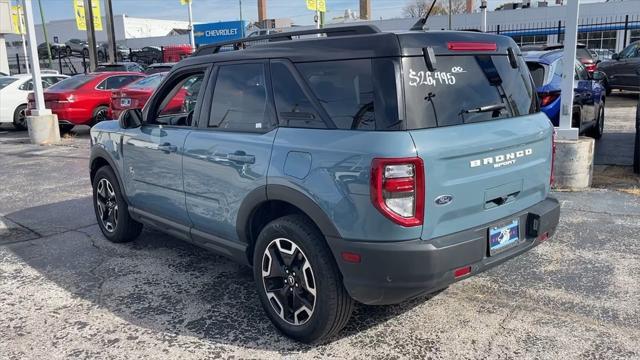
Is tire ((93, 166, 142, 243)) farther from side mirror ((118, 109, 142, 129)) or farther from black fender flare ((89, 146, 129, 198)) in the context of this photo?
side mirror ((118, 109, 142, 129))

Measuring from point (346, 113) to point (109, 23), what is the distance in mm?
23116

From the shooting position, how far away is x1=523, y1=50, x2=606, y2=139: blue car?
745 cm

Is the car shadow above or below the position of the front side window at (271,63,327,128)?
below

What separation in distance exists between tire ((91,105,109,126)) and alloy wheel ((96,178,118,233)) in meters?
8.83

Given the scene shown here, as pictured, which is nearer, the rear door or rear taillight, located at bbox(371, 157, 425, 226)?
rear taillight, located at bbox(371, 157, 425, 226)

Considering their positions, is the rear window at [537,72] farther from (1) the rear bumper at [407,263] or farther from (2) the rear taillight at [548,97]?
(1) the rear bumper at [407,263]

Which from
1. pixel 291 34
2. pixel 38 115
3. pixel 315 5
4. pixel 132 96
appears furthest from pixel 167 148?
pixel 315 5

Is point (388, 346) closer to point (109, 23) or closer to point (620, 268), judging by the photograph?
point (620, 268)

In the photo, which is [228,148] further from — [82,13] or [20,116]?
[82,13]

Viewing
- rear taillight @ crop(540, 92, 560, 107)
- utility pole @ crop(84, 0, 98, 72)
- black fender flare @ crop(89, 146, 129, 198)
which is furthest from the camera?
utility pole @ crop(84, 0, 98, 72)

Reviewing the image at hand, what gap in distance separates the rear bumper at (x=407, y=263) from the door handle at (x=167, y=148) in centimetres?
181

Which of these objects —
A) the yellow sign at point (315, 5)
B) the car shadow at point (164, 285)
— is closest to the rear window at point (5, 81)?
the yellow sign at point (315, 5)

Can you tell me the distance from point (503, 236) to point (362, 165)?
107 cm

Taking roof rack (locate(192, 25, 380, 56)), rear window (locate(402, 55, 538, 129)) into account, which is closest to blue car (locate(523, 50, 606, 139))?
rear window (locate(402, 55, 538, 129))
